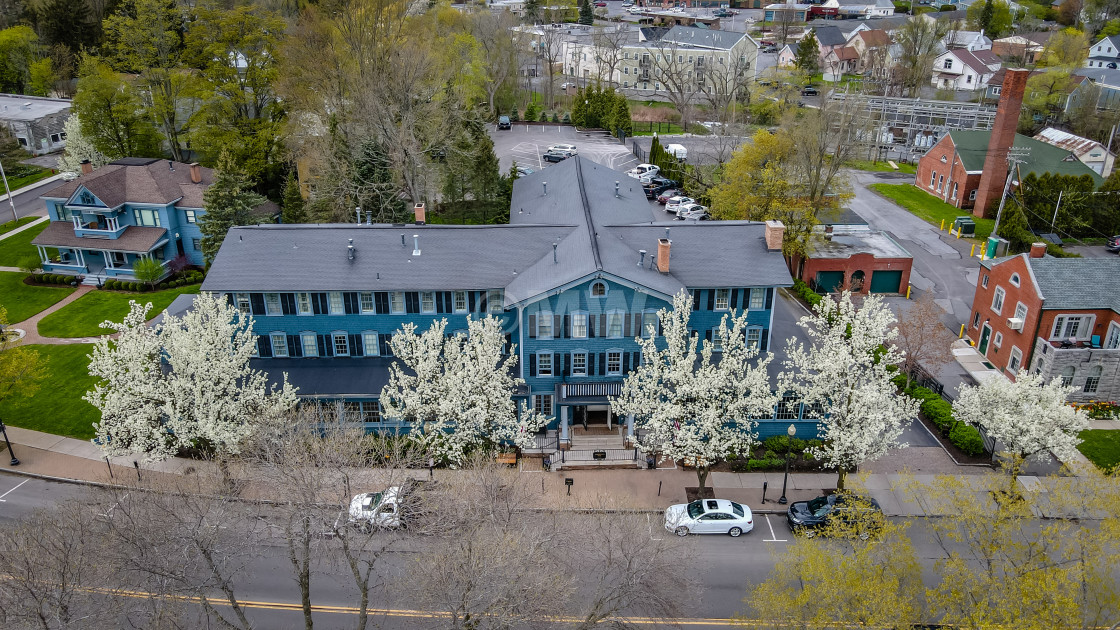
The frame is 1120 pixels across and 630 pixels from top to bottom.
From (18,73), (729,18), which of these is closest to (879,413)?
(18,73)

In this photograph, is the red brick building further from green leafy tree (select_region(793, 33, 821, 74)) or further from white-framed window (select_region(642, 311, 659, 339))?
green leafy tree (select_region(793, 33, 821, 74))

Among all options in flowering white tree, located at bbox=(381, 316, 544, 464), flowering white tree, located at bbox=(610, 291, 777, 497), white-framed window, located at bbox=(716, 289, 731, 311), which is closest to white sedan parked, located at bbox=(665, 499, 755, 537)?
flowering white tree, located at bbox=(610, 291, 777, 497)

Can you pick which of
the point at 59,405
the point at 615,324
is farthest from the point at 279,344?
the point at 615,324

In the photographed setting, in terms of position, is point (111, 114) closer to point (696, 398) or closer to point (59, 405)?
point (59, 405)

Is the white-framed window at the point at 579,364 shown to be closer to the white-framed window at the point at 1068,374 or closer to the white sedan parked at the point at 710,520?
the white sedan parked at the point at 710,520

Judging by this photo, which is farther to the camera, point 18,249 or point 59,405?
point 18,249

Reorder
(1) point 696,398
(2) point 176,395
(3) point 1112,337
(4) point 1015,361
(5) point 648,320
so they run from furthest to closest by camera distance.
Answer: (4) point 1015,361, (3) point 1112,337, (5) point 648,320, (1) point 696,398, (2) point 176,395

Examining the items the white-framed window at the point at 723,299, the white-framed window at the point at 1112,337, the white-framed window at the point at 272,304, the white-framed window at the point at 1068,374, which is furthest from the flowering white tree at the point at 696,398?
the white-framed window at the point at 1112,337
